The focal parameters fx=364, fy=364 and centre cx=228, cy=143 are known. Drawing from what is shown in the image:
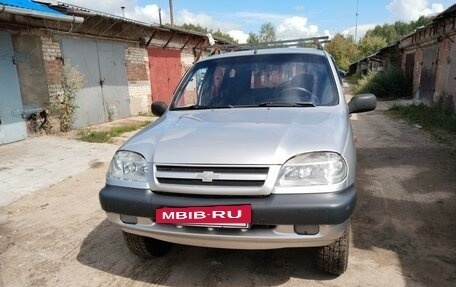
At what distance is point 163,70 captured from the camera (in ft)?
47.3

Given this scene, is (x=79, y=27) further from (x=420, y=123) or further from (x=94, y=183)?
(x=420, y=123)

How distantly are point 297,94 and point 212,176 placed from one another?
1403mm

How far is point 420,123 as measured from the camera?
9.67 metres

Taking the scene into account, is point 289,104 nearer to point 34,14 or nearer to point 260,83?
point 260,83

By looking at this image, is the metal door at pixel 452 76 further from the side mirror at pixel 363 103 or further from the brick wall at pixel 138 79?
the brick wall at pixel 138 79

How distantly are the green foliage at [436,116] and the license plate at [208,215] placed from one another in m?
6.50

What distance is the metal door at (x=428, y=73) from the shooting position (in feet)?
42.4

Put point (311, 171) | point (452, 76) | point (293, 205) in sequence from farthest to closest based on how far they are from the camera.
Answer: point (452, 76)
point (311, 171)
point (293, 205)

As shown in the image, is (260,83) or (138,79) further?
(138,79)

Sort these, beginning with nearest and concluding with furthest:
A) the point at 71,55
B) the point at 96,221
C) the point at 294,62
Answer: the point at 294,62, the point at 96,221, the point at 71,55

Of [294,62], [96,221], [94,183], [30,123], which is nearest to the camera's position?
[294,62]

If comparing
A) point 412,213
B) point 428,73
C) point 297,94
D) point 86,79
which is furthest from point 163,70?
point 412,213

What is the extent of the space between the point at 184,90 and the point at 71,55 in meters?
6.99

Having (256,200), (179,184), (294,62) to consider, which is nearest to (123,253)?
(179,184)
